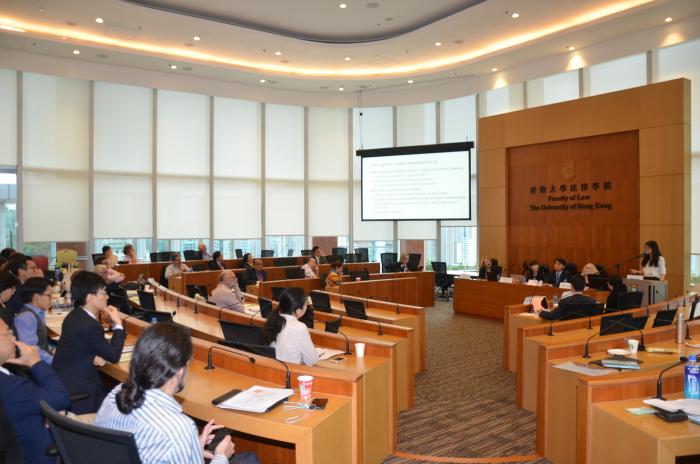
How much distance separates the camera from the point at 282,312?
12.2 feet

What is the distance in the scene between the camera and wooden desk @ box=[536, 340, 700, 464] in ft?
9.76

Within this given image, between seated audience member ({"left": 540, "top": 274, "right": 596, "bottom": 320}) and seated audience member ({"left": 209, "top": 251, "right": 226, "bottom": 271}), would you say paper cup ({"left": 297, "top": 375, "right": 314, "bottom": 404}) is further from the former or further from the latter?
seated audience member ({"left": 209, "top": 251, "right": 226, "bottom": 271})

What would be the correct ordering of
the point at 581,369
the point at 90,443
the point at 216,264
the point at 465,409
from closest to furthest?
the point at 90,443, the point at 581,369, the point at 465,409, the point at 216,264

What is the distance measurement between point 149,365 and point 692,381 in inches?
115

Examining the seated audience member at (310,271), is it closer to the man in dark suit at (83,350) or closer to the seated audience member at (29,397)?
the man in dark suit at (83,350)

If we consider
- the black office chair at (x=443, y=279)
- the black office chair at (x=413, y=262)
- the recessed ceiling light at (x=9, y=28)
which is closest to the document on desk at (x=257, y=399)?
the black office chair at (x=413, y=262)

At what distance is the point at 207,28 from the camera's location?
33.6ft

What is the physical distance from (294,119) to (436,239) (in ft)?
17.3

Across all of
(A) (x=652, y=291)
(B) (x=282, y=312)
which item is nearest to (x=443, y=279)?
(A) (x=652, y=291)

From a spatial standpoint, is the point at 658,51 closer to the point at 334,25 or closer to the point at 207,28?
the point at 334,25

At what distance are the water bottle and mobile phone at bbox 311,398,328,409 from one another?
2089 mm

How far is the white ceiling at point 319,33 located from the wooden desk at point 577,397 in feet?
23.4

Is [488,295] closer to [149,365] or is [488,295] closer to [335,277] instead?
[335,277]

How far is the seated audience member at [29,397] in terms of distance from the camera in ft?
7.76
